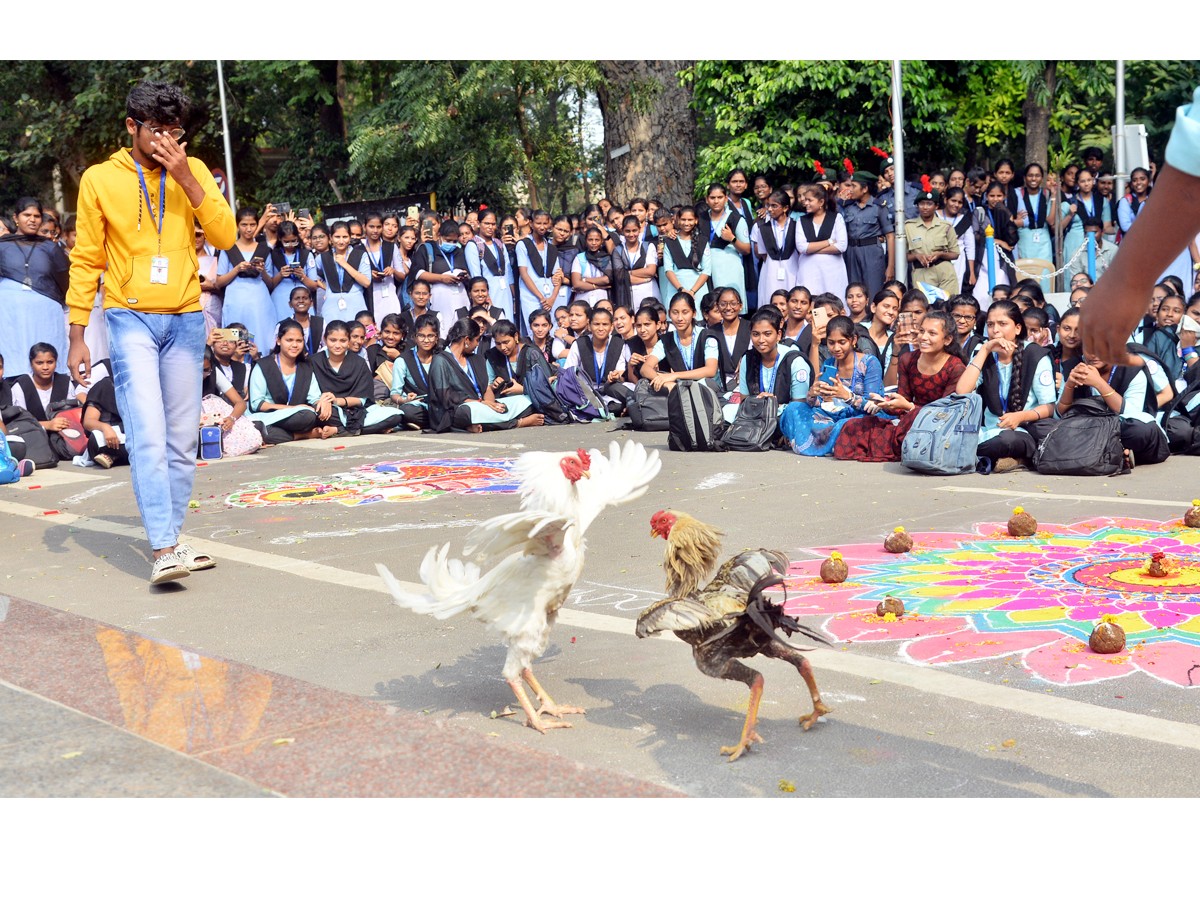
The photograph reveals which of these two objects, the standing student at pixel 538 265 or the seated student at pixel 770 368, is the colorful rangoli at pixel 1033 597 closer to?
the seated student at pixel 770 368

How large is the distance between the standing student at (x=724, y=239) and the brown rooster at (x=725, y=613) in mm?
10100

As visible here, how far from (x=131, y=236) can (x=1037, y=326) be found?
615 centimetres

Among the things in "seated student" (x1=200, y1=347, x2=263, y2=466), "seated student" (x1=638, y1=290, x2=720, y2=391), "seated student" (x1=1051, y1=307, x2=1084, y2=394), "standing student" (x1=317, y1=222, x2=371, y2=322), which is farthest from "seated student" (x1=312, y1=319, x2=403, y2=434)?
"seated student" (x1=1051, y1=307, x2=1084, y2=394)

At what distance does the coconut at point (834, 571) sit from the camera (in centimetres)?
565

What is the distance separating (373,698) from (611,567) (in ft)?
6.76

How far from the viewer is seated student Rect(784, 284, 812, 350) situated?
36.6 feet

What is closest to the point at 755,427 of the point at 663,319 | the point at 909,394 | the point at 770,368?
the point at 770,368

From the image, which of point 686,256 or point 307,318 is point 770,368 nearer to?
point 686,256

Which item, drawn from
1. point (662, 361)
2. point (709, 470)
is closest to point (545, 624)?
point (709, 470)

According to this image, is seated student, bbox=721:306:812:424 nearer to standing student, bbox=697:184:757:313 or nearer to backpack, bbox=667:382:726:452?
backpack, bbox=667:382:726:452

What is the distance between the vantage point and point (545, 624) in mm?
3998

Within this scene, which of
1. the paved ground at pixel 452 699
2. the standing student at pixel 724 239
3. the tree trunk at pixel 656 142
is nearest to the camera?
the paved ground at pixel 452 699

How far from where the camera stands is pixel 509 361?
12898 mm

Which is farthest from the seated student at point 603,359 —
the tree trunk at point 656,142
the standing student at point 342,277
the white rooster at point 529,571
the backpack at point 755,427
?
the white rooster at point 529,571
